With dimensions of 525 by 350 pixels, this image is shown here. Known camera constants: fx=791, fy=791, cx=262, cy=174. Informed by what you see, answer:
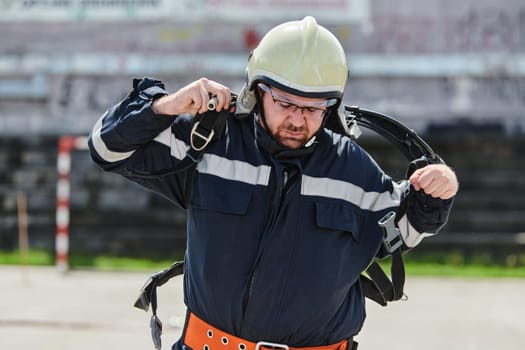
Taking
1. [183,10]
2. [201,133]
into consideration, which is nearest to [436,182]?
[201,133]

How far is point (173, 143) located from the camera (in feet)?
7.36

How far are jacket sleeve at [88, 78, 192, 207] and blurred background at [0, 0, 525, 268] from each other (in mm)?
7885

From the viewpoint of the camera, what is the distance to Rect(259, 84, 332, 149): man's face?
217cm

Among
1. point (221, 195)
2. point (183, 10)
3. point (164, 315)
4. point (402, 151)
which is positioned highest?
point (183, 10)

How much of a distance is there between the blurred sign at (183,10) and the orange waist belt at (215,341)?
28.6 feet

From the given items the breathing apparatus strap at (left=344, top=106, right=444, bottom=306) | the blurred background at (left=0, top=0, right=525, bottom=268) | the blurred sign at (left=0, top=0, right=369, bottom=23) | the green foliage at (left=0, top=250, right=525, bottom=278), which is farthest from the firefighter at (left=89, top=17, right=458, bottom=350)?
the blurred sign at (left=0, top=0, right=369, bottom=23)

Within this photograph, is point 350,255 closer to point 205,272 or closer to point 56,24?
point 205,272

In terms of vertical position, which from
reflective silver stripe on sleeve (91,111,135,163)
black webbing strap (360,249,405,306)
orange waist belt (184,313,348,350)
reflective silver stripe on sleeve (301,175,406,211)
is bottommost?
orange waist belt (184,313,348,350)

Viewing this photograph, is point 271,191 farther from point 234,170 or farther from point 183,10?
point 183,10

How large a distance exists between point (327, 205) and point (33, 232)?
28.6 feet

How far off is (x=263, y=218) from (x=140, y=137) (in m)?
0.40

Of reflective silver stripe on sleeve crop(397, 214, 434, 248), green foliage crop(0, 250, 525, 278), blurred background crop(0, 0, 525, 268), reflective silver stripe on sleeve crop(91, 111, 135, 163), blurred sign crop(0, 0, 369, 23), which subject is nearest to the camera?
reflective silver stripe on sleeve crop(91, 111, 135, 163)

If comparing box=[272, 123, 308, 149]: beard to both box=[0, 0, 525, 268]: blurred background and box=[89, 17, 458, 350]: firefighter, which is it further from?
box=[0, 0, 525, 268]: blurred background

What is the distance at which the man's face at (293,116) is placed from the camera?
2170 mm
